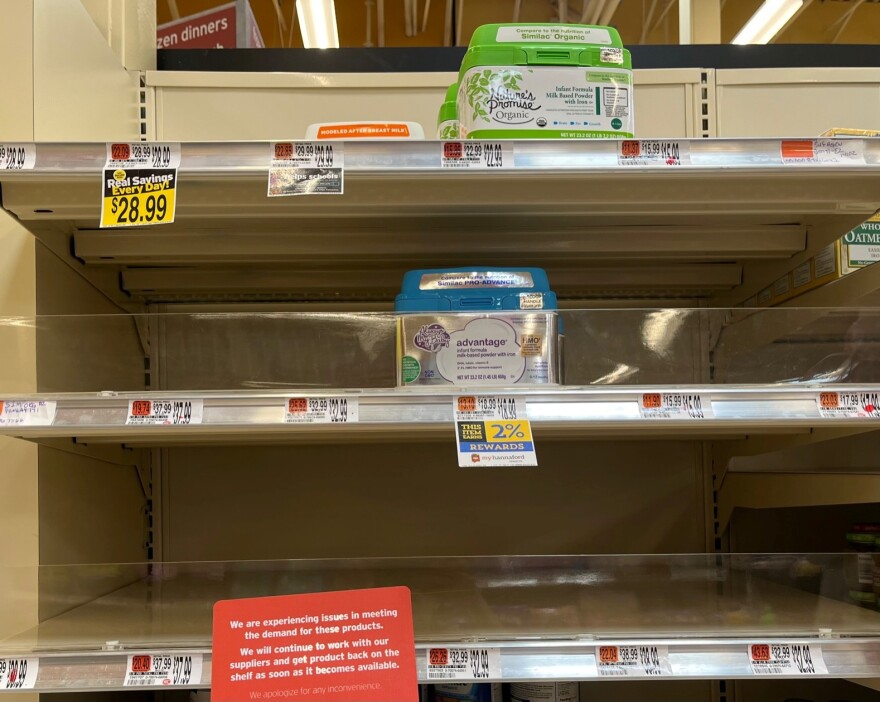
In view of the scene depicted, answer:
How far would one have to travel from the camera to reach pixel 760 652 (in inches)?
46.9

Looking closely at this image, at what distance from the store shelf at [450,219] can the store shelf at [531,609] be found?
61 centimetres

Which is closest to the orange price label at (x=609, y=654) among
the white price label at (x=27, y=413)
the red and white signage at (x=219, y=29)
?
the white price label at (x=27, y=413)

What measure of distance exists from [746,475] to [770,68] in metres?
0.96

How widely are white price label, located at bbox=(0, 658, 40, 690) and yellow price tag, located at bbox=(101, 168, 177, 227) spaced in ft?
2.13

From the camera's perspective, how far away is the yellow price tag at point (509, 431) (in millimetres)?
1164

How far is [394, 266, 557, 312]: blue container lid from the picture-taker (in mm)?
1286

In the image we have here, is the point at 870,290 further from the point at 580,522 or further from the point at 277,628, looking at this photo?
the point at 277,628

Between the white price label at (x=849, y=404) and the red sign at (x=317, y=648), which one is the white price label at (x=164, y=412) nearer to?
the red sign at (x=317, y=648)

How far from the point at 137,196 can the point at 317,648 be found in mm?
726

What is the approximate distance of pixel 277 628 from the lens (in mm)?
1198

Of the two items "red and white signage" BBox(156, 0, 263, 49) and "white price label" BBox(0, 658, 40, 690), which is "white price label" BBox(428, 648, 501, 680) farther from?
"red and white signage" BBox(156, 0, 263, 49)

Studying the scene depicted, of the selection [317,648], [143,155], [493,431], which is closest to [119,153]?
[143,155]

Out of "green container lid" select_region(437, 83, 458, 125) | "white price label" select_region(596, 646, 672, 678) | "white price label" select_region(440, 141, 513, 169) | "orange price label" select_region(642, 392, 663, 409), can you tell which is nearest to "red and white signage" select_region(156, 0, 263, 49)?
"green container lid" select_region(437, 83, 458, 125)

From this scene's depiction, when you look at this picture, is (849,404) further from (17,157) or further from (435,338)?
(17,157)
